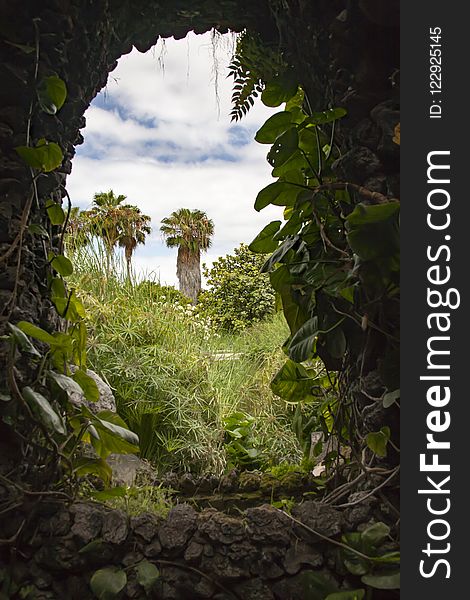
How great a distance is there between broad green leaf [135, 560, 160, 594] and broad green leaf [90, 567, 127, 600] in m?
0.03

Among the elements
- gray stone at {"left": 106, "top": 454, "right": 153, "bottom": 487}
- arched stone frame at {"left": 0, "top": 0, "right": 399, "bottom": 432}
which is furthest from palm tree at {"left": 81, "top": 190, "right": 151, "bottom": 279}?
arched stone frame at {"left": 0, "top": 0, "right": 399, "bottom": 432}

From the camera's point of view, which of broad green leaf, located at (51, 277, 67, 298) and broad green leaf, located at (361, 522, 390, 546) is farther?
broad green leaf, located at (51, 277, 67, 298)

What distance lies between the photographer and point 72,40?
1.47 metres

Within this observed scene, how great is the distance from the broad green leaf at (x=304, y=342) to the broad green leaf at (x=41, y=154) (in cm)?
73

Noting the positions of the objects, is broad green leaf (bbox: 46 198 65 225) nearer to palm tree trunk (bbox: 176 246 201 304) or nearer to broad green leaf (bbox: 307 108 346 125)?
broad green leaf (bbox: 307 108 346 125)

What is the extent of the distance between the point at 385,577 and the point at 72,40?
1.52m

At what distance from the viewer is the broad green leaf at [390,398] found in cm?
111

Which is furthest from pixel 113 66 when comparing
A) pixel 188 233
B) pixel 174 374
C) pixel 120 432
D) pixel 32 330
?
pixel 188 233

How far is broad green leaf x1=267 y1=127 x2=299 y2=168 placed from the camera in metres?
1.29

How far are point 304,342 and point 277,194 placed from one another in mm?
376

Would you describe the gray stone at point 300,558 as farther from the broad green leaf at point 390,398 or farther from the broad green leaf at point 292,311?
the broad green leaf at point 292,311

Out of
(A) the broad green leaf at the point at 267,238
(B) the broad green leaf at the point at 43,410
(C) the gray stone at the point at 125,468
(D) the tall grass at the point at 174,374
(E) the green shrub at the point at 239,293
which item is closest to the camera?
(B) the broad green leaf at the point at 43,410

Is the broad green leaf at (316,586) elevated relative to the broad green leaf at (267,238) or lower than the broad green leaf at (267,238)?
lower

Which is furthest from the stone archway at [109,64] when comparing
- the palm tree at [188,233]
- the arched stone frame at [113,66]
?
the palm tree at [188,233]
